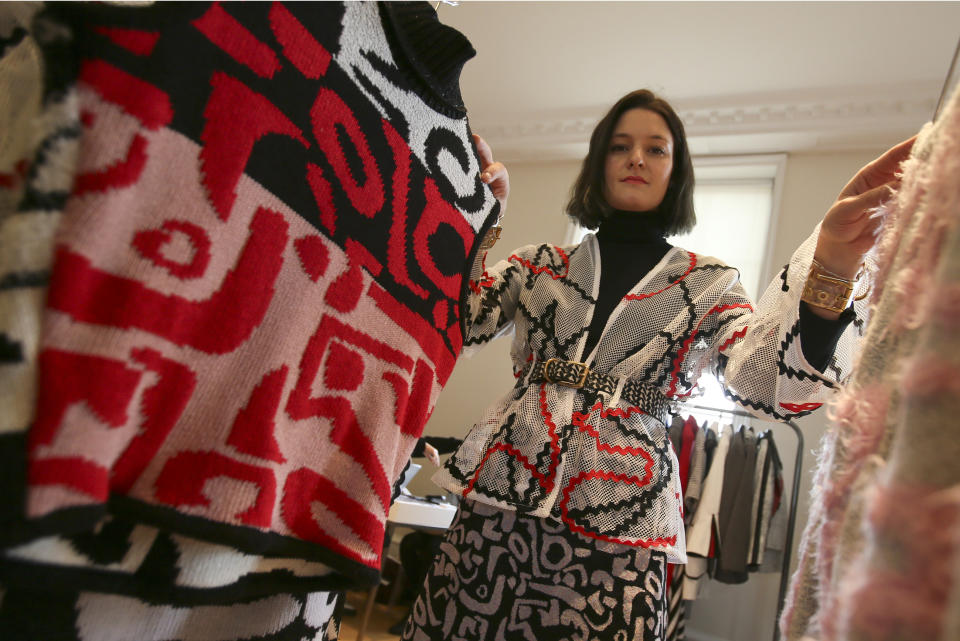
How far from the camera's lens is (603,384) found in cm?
87

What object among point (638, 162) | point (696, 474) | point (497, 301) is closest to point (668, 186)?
point (638, 162)

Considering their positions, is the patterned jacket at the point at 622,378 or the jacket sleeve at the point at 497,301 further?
the jacket sleeve at the point at 497,301

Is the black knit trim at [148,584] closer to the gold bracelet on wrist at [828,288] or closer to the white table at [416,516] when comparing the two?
the gold bracelet on wrist at [828,288]

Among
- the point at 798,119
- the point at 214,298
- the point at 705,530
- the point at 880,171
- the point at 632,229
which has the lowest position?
the point at 705,530

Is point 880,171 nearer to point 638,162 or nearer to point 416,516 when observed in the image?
point 638,162

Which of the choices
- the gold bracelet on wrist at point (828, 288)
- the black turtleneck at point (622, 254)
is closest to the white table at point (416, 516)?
the black turtleneck at point (622, 254)

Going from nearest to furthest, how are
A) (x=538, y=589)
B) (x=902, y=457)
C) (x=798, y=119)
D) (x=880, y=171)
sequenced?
(x=902, y=457), (x=880, y=171), (x=538, y=589), (x=798, y=119)

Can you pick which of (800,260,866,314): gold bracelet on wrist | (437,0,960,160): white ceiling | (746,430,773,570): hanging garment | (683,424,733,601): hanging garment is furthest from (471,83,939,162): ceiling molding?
(800,260,866,314): gold bracelet on wrist

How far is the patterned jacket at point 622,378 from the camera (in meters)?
0.77

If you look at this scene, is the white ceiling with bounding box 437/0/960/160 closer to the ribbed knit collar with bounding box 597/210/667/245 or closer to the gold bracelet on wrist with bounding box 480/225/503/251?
the ribbed knit collar with bounding box 597/210/667/245

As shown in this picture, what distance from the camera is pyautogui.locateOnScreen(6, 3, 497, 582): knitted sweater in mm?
386

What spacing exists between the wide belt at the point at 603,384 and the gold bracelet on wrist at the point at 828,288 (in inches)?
10.1

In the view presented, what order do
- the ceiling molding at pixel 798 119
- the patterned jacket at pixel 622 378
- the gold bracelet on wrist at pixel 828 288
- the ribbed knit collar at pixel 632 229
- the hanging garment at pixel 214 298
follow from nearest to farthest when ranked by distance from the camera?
the hanging garment at pixel 214 298 < the gold bracelet on wrist at pixel 828 288 < the patterned jacket at pixel 622 378 < the ribbed knit collar at pixel 632 229 < the ceiling molding at pixel 798 119

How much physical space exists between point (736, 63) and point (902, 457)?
2.97 metres
